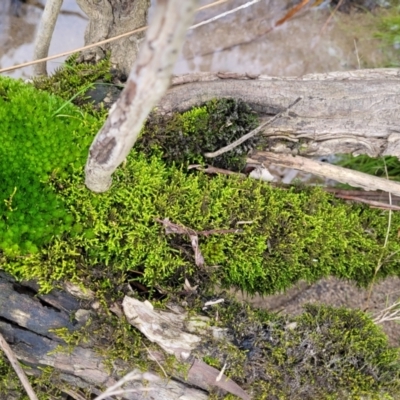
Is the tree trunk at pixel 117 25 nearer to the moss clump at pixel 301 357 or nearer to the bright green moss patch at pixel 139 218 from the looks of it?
the bright green moss patch at pixel 139 218

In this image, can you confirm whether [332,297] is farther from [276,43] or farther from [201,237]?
[276,43]

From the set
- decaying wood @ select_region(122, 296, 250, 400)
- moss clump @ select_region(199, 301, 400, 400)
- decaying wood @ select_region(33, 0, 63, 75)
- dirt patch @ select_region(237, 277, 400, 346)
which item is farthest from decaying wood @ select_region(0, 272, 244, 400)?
dirt patch @ select_region(237, 277, 400, 346)

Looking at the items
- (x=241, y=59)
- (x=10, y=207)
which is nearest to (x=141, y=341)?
(x=10, y=207)

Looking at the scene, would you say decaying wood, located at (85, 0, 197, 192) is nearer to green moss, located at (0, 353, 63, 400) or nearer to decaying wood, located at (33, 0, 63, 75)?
green moss, located at (0, 353, 63, 400)

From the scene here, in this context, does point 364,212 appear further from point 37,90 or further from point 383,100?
point 37,90

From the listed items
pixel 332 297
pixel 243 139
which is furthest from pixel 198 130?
pixel 332 297

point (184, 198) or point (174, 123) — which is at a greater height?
point (174, 123)

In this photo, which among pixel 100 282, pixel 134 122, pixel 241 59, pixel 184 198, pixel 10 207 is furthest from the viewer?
pixel 241 59
